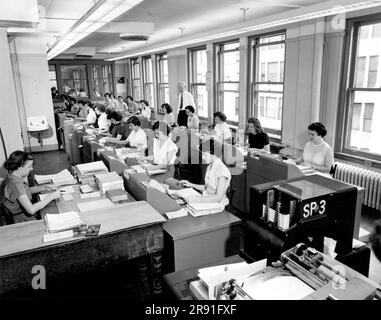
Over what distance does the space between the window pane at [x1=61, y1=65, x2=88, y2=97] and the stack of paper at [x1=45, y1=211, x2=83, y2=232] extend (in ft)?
44.2

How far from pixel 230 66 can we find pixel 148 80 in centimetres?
611

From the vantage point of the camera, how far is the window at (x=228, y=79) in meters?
8.09

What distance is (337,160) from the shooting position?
5.55m

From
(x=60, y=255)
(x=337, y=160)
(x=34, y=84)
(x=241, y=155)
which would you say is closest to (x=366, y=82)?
(x=337, y=160)

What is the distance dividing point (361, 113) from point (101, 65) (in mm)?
12793

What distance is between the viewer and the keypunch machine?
1.69 metres

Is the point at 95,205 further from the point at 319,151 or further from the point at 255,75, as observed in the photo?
the point at 255,75

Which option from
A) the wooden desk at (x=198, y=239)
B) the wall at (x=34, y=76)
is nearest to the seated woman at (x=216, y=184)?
the wooden desk at (x=198, y=239)

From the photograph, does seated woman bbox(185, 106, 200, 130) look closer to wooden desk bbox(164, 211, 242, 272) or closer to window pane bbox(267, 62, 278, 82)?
window pane bbox(267, 62, 278, 82)

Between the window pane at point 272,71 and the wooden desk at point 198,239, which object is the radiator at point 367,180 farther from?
Result: the wooden desk at point 198,239

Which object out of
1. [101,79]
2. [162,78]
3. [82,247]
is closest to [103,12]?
[82,247]

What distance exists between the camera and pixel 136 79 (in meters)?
15.2

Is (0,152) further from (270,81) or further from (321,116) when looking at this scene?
(270,81)

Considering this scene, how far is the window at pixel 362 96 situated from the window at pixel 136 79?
10.6m
